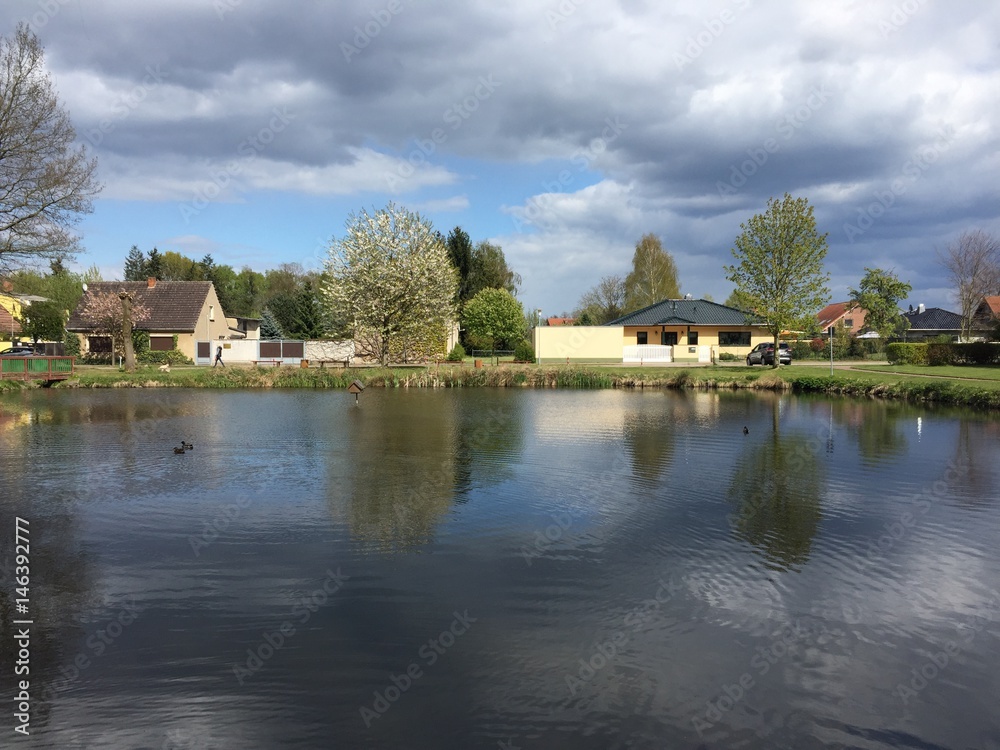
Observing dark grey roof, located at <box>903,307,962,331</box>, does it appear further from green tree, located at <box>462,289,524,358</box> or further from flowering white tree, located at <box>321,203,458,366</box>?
flowering white tree, located at <box>321,203,458,366</box>

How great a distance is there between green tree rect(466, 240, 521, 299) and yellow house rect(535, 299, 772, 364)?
1197 cm

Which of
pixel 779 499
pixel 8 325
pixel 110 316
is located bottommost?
pixel 779 499

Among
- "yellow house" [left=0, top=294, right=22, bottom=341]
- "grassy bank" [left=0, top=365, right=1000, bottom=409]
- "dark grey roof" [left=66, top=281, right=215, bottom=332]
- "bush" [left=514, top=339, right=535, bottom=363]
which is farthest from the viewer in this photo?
"yellow house" [left=0, top=294, right=22, bottom=341]

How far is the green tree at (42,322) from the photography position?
59.6 metres

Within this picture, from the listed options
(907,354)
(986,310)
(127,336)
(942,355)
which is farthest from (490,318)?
(986,310)

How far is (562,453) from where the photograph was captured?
17.1 meters

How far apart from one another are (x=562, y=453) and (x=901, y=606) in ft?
31.4

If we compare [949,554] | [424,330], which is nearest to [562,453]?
[949,554]

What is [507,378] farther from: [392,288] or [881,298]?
[881,298]

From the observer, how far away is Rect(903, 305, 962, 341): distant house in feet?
252

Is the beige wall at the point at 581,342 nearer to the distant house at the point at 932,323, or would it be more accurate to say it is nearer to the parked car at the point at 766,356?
the parked car at the point at 766,356

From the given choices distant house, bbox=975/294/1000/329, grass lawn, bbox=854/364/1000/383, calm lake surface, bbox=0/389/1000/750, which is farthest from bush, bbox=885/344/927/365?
calm lake surface, bbox=0/389/1000/750

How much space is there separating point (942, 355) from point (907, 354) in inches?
74.6

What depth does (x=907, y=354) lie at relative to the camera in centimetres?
4350
